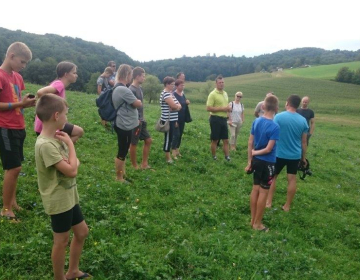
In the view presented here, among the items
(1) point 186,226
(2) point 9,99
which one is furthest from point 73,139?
(1) point 186,226

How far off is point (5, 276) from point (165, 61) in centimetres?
11306

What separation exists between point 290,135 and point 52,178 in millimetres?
4714

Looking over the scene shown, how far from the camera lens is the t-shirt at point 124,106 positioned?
5.93 m

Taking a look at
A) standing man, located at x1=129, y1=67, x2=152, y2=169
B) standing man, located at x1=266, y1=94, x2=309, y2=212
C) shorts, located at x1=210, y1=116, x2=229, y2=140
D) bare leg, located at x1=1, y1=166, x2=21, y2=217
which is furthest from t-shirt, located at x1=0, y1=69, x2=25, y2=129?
shorts, located at x1=210, y1=116, x2=229, y2=140

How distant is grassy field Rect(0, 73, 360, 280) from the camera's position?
371 cm

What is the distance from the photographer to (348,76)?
71.4 m

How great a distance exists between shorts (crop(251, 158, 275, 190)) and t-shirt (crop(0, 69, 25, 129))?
3.76 metres

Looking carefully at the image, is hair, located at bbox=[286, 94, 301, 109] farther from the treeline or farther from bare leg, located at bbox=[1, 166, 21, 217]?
the treeline

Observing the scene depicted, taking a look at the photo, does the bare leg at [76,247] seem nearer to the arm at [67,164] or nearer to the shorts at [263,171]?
the arm at [67,164]

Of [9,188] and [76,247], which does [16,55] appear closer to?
[9,188]

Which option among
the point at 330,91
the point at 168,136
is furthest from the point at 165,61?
the point at 168,136

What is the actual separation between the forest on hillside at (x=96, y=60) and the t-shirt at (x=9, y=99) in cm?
1032

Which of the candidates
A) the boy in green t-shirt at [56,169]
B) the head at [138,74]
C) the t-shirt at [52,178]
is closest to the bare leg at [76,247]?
the boy in green t-shirt at [56,169]

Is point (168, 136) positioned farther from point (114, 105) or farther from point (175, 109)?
point (114, 105)
